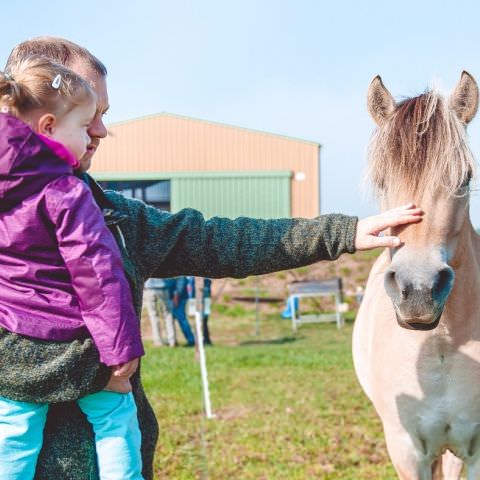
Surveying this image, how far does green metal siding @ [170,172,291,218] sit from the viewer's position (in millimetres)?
30266

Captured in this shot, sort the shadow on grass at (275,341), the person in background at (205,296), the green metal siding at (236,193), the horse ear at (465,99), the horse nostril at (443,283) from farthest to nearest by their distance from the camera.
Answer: the green metal siding at (236,193) → the shadow on grass at (275,341) → the person in background at (205,296) → the horse ear at (465,99) → the horse nostril at (443,283)

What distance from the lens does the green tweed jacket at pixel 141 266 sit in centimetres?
181

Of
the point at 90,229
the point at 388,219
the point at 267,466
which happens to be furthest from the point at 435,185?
the point at 267,466

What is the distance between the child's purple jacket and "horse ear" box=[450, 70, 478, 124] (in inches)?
63.2

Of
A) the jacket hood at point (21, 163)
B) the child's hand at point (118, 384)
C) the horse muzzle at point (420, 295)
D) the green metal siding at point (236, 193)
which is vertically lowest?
the child's hand at point (118, 384)

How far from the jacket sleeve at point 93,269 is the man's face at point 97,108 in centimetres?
26

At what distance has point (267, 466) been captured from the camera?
5.41 meters

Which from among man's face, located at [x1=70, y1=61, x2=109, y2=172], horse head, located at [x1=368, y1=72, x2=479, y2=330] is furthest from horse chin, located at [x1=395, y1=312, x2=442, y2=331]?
man's face, located at [x1=70, y1=61, x2=109, y2=172]

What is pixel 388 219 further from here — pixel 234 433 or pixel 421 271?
pixel 234 433

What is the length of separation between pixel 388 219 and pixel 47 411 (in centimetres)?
117

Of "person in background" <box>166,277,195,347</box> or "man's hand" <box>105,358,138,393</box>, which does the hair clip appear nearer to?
"man's hand" <box>105,358,138,393</box>

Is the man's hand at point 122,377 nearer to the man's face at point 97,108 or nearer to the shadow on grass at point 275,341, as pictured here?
the man's face at point 97,108

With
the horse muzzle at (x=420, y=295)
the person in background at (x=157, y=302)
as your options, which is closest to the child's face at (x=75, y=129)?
the horse muzzle at (x=420, y=295)

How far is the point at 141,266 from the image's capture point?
7.18ft
